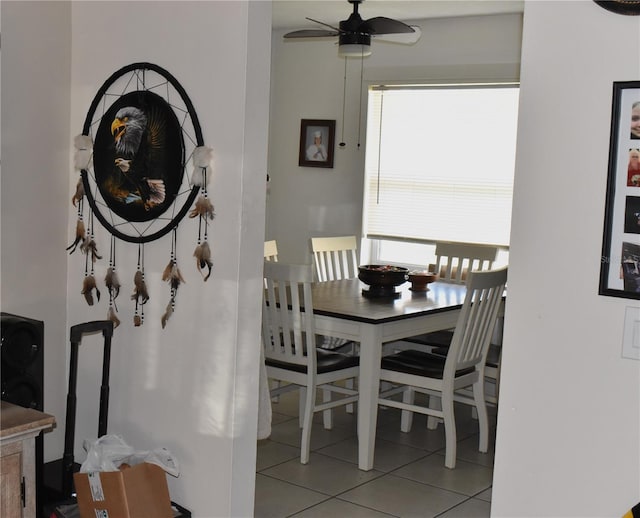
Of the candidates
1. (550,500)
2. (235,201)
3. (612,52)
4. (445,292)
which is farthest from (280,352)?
(612,52)

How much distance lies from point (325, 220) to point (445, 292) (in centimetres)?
193

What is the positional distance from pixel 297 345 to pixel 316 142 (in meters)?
2.80

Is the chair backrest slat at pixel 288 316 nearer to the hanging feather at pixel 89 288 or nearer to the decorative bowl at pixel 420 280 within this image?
the decorative bowl at pixel 420 280

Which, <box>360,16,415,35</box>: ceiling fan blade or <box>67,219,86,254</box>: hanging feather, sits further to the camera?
<box>360,16,415,35</box>: ceiling fan blade

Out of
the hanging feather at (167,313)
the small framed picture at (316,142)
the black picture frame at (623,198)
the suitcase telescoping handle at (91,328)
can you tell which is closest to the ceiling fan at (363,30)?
the small framed picture at (316,142)

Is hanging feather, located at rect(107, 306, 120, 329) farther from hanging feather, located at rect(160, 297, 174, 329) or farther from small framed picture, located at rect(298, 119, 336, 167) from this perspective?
small framed picture, located at rect(298, 119, 336, 167)

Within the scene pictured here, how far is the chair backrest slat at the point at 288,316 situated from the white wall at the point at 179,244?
102cm

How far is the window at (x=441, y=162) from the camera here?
229 inches

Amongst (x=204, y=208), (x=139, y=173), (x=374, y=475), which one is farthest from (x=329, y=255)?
(x=204, y=208)

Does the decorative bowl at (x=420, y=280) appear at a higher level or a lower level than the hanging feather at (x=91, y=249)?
lower

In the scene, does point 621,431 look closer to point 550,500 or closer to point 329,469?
point 550,500

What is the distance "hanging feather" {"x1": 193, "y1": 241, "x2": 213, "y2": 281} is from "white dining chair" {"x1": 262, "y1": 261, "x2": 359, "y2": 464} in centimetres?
107

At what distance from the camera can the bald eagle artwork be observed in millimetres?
2949

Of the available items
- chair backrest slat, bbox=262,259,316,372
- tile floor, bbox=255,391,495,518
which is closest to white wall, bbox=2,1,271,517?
tile floor, bbox=255,391,495,518
